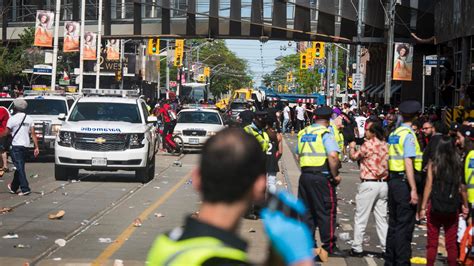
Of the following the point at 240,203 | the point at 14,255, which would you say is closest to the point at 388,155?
the point at 14,255

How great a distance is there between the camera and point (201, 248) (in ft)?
9.29

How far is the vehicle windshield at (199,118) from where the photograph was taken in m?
34.1

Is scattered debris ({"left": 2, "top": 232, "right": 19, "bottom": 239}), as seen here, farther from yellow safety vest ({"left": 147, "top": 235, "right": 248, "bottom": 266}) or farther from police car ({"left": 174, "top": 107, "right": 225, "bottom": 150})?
police car ({"left": 174, "top": 107, "right": 225, "bottom": 150})

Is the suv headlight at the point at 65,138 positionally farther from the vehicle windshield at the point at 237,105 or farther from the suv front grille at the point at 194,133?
the vehicle windshield at the point at 237,105

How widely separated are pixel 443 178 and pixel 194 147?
78.5 ft

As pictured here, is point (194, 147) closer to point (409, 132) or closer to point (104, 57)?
point (409, 132)

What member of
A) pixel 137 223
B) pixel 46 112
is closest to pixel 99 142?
pixel 137 223

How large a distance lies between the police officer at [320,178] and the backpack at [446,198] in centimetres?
140

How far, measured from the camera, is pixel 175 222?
14422mm

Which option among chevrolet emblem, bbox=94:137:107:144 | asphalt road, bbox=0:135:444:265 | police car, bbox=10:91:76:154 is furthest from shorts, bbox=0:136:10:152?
police car, bbox=10:91:76:154

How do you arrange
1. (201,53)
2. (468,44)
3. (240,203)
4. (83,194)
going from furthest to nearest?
(201,53) < (468,44) < (83,194) < (240,203)

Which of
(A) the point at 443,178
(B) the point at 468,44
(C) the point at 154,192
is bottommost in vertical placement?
(C) the point at 154,192

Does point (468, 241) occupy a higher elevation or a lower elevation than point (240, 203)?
lower

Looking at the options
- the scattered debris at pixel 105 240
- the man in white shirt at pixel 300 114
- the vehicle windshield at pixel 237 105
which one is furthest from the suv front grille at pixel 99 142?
the vehicle windshield at pixel 237 105
